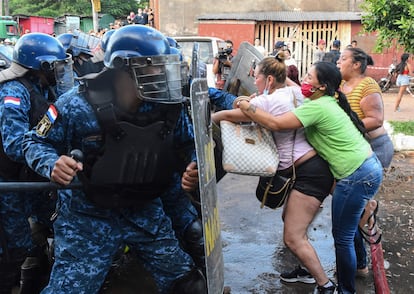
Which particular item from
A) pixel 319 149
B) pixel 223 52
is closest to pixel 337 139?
pixel 319 149

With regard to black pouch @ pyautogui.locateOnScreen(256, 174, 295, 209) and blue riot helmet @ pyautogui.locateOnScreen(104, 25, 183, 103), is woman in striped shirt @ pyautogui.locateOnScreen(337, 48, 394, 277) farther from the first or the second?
blue riot helmet @ pyautogui.locateOnScreen(104, 25, 183, 103)

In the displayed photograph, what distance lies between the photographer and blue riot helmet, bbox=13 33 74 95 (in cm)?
327

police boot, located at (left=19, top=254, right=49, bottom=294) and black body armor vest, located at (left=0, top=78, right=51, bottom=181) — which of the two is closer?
black body armor vest, located at (left=0, top=78, right=51, bottom=181)

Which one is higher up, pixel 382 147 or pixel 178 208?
pixel 382 147

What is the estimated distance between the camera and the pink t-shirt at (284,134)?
328 centimetres

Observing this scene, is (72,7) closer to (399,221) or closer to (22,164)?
(399,221)

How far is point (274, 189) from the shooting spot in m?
3.39

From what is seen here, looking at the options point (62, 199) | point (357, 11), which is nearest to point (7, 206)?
point (62, 199)

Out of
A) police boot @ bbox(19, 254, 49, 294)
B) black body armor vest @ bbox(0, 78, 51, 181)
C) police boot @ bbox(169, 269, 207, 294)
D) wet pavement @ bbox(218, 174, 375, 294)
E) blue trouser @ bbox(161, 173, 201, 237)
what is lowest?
wet pavement @ bbox(218, 174, 375, 294)

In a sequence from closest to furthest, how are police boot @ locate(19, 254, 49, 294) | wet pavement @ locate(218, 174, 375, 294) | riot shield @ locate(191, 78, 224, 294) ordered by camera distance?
riot shield @ locate(191, 78, 224, 294), police boot @ locate(19, 254, 49, 294), wet pavement @ locate(218, 174, 375, 294)

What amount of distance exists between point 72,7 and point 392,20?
3414 cm

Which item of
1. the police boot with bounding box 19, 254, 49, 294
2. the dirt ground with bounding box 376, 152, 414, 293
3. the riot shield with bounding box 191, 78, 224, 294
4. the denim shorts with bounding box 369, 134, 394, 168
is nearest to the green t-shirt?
the denim shorts with bounding box 369, 134, 394, 168

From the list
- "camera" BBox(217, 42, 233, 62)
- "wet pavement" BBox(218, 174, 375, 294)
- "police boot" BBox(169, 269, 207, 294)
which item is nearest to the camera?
"police boot" BBox(169, 269, 207, 294)

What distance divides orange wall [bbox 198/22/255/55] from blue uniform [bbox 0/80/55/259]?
16227mm
